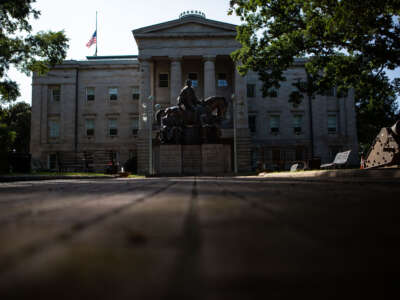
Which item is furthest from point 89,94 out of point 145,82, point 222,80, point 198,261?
point 198,261

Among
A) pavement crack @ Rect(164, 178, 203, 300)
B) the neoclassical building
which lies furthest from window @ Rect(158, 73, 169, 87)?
pavement crack @ Rect(164, 178, 203, 300)

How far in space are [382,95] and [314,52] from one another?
4.26m

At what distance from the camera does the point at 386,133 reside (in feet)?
31.6

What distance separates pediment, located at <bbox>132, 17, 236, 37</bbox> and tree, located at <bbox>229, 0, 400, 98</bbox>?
20180mm

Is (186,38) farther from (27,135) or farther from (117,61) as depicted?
(27,135)

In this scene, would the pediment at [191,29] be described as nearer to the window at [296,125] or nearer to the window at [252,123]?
the window at [252,123]

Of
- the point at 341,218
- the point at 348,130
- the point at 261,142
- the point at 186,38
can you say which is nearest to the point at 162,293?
the point at 341,218

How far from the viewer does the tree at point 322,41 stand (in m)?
10.6

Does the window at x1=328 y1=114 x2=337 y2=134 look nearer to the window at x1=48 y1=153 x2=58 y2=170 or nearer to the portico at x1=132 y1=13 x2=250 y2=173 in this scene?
the portico at x1=132 y1=13 x2=250 y2=173

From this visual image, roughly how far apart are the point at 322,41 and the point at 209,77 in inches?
839

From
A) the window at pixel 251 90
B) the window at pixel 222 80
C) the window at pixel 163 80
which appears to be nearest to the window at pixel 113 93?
the window at pixel 163 80

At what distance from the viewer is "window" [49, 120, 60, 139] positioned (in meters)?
39.2

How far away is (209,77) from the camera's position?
3281 centimetres

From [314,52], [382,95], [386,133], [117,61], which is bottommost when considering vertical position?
[386,133]
